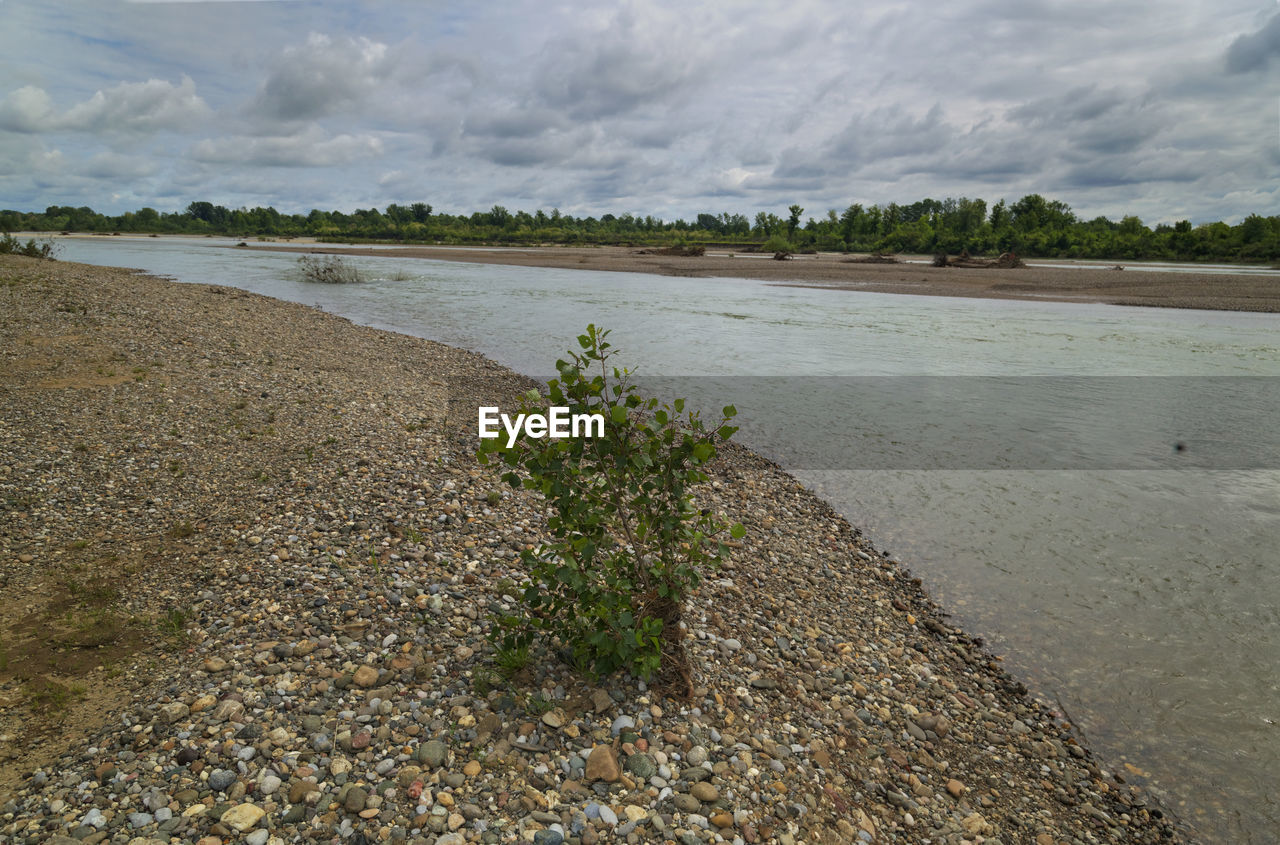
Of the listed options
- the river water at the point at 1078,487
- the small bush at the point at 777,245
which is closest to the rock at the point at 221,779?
the river water at the point at 1078,487

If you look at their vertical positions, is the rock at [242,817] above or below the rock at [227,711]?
below

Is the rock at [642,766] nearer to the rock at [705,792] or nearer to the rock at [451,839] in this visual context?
the rock at [705,792]

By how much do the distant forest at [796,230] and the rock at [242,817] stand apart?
96.0m

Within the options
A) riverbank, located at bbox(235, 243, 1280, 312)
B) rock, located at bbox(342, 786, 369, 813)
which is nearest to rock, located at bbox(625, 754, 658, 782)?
rock, located at bbox(342, 786, 369, 813)

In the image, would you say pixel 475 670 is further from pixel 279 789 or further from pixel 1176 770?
pixel 1176 770

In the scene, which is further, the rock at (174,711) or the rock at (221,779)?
the rock at (174,711)

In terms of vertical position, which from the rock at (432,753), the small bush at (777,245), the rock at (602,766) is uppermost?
the small bush at (777,245)

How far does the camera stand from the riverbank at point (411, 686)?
3.82 m

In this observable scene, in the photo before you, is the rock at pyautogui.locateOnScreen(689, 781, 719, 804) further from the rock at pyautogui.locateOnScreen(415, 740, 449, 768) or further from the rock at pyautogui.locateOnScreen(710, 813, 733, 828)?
the rock at pyautogui.locateOnScreen(415, 740, 449, 768)

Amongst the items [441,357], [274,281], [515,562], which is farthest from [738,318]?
[274,281]

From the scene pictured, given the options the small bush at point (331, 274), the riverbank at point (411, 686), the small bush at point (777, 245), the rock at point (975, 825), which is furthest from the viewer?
the small bush at point (777, 245)

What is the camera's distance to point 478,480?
28.4ft

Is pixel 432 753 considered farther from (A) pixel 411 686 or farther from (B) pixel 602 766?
(B) pixel 602 766

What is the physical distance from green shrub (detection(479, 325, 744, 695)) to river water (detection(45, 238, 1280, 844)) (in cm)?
385
